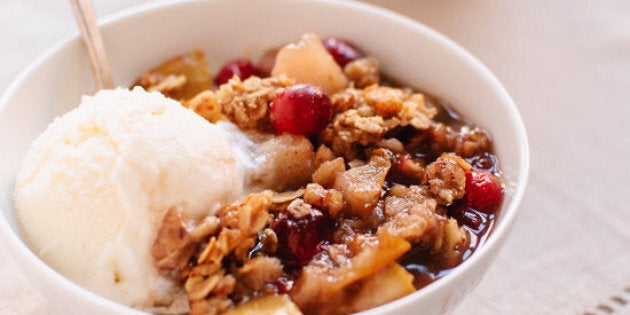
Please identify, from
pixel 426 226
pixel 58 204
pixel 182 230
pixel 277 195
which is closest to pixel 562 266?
pixel 426 226

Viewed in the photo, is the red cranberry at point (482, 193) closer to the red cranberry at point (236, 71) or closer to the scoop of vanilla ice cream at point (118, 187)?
the scoop of vanilla ice cream at point (118, 187)

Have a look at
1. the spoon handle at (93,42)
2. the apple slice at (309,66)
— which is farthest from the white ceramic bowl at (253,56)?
the apple slice at (309,66)

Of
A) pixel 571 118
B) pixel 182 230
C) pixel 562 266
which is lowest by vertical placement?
pixel 562 266

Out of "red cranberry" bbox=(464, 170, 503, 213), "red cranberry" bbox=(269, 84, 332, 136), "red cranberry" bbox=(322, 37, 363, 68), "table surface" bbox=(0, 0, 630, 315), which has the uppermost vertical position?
"red cranberry" bbox=(269, 84, 332, 136)

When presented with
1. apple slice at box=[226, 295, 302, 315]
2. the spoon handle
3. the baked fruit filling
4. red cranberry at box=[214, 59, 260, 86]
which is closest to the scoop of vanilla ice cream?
the baked fruit filling

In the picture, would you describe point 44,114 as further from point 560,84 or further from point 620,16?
point 620,16

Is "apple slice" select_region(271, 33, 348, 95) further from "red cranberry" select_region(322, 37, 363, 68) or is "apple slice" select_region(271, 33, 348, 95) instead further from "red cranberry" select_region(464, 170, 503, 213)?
"red cranberry" select_region(464, 170, 503, 213)
